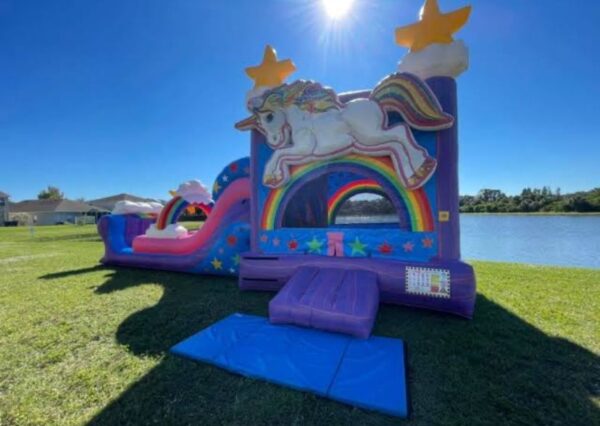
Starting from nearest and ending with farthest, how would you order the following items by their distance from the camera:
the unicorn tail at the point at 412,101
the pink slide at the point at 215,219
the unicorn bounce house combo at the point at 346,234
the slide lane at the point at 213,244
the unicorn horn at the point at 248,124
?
the unicorn bounce house combo at the point at 346,234
the unicorn tail at the point at 412,101
the unicorn horn at the point at 248,124
the slide lane at the point at 213,244
the pink slide at the point at 215,219

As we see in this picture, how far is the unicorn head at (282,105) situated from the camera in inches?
138

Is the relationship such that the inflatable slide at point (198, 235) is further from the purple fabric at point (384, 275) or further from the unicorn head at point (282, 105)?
the unicorn head at point (282, 105)

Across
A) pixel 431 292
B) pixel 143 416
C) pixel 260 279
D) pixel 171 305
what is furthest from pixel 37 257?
pixel 431 292

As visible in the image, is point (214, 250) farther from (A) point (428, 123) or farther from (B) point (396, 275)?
(A) point (428, 123)

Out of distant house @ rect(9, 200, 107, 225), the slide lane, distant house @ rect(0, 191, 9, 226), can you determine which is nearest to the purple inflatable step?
the slide lane

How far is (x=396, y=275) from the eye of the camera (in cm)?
315

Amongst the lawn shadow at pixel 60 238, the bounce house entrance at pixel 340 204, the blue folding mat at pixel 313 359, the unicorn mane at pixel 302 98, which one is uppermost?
the unicorn mane at pixel 302 98

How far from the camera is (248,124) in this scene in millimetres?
4027

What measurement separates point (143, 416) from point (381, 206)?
15.1ft

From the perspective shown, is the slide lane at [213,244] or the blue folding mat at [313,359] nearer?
the blue folding mat at [313,359]

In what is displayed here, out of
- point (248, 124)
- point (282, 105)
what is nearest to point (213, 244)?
point (248, 124)

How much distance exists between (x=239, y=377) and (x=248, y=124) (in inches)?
130

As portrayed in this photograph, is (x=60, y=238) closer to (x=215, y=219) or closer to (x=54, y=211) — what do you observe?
(x=215, y=219)

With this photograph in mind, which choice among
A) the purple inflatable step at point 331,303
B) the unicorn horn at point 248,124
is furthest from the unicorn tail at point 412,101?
the purple inflatable step at point 331,303
